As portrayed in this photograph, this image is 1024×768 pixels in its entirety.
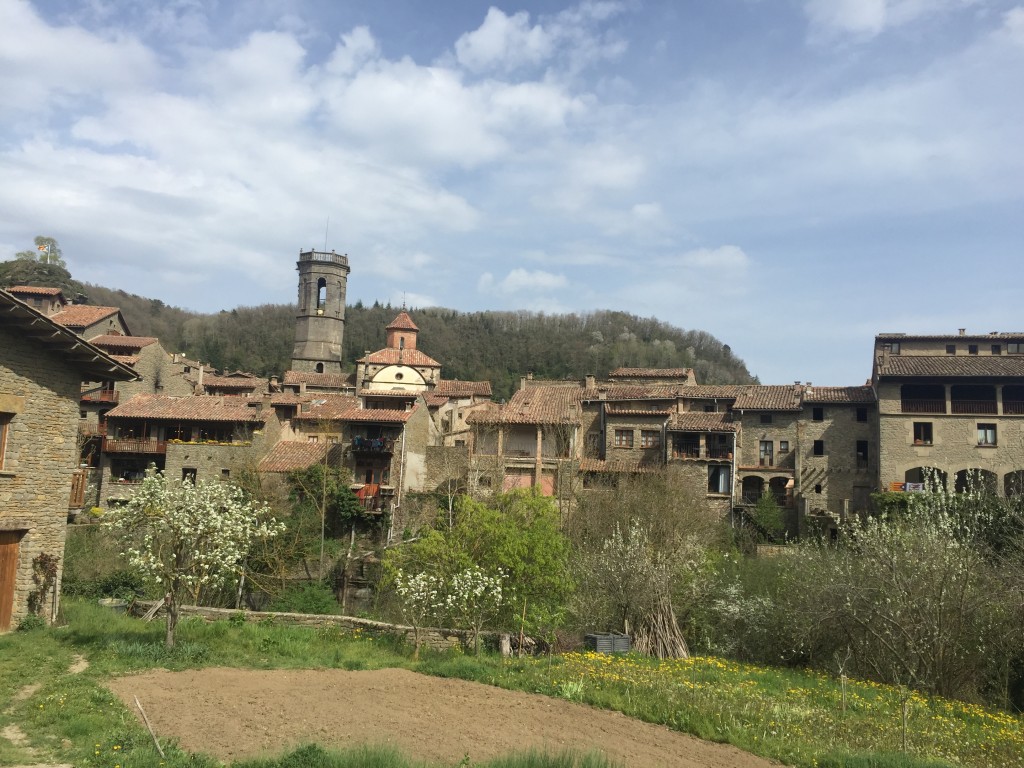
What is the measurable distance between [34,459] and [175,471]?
24.5 metres

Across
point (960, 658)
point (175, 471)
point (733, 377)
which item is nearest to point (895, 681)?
point (960, 658)

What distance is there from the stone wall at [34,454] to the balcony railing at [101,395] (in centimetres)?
3145

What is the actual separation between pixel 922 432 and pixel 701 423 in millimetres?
11522

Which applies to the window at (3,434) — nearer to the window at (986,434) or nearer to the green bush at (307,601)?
the green bush at (307,601)

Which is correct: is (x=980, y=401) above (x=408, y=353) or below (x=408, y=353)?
below

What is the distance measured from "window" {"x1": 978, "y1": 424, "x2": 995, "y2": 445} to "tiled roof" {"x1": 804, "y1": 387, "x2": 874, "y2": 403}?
17.9 feet

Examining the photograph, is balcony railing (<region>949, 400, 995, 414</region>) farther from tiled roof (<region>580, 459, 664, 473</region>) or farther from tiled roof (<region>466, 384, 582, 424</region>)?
tiled roof (<region>466, 384, 582, 424</region>)

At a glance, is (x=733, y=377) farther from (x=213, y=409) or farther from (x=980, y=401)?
(x=213, y=409)

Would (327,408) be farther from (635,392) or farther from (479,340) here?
(479,340)

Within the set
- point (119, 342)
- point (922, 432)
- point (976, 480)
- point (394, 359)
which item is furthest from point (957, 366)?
point (119, 342)

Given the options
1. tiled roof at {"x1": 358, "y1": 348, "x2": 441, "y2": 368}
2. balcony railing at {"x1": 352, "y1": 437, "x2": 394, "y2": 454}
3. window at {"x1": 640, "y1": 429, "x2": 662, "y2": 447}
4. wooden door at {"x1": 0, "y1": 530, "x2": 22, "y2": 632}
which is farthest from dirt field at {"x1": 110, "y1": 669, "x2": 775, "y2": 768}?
tiled roof at {"x1": 358, "y1": 348, "x2": 441, "y2": 368}

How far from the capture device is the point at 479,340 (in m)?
120

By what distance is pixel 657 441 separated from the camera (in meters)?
44.9

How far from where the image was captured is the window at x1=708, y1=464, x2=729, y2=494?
138ft
